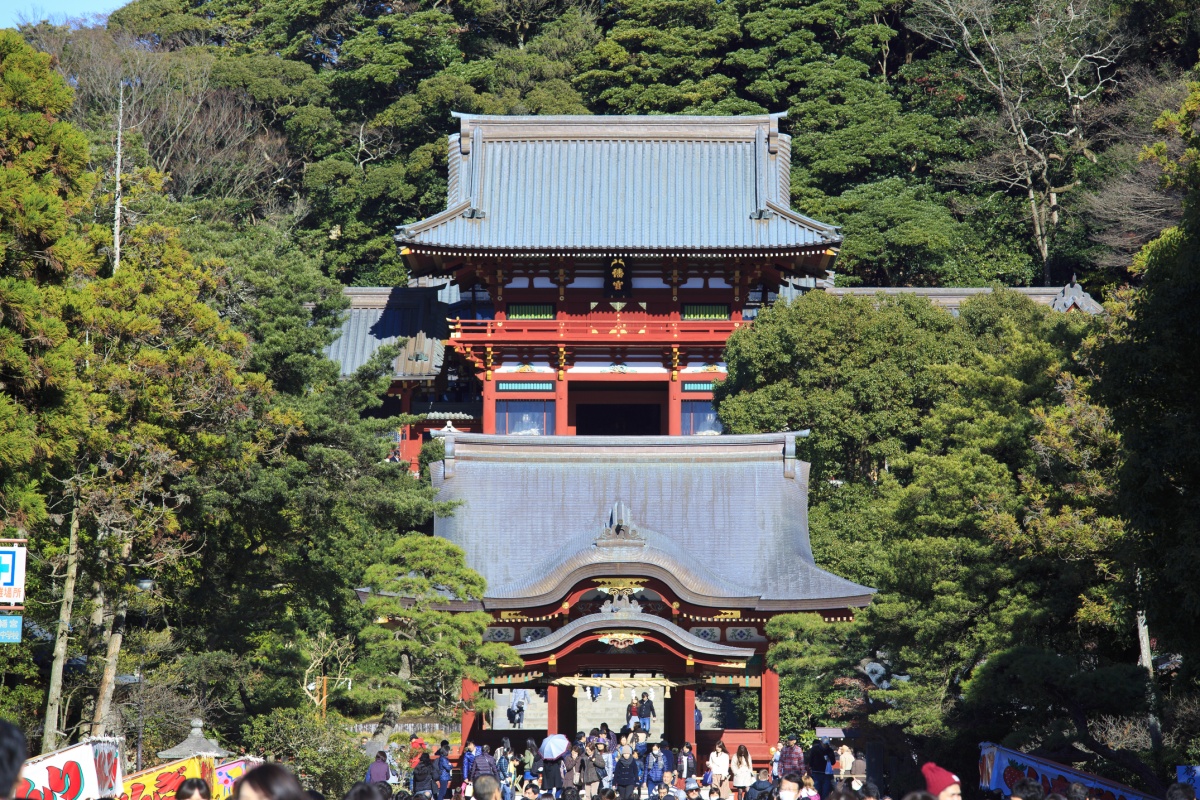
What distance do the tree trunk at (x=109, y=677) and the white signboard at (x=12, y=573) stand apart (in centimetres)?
412

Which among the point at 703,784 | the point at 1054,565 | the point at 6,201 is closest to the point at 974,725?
the point at 1054,565

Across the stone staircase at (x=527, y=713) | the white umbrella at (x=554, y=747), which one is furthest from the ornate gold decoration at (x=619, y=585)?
the stone staircase at (x=527, y=713)

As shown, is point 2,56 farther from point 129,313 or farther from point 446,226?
point 446,226

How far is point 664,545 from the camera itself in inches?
853

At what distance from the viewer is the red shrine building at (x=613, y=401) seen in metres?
20.8

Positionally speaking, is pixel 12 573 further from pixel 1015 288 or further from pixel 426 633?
pixel 1015 288

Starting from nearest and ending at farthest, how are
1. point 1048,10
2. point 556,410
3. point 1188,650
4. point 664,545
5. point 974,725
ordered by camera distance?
point 1188,650, point 974,725, point 664,545, point 556,410, point 1048,10

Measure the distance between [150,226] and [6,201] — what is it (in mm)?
5671

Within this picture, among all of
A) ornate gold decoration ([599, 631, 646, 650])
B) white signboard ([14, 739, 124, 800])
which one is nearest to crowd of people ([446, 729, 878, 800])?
ornate gold decoration ([599, 631, 646, 650])

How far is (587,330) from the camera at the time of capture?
3216 cm

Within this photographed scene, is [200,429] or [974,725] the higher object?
[200,429]

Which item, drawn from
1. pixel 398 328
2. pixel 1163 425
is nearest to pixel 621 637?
pixel 1163 425

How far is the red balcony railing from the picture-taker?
104 ft

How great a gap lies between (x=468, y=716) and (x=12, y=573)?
8136mm
